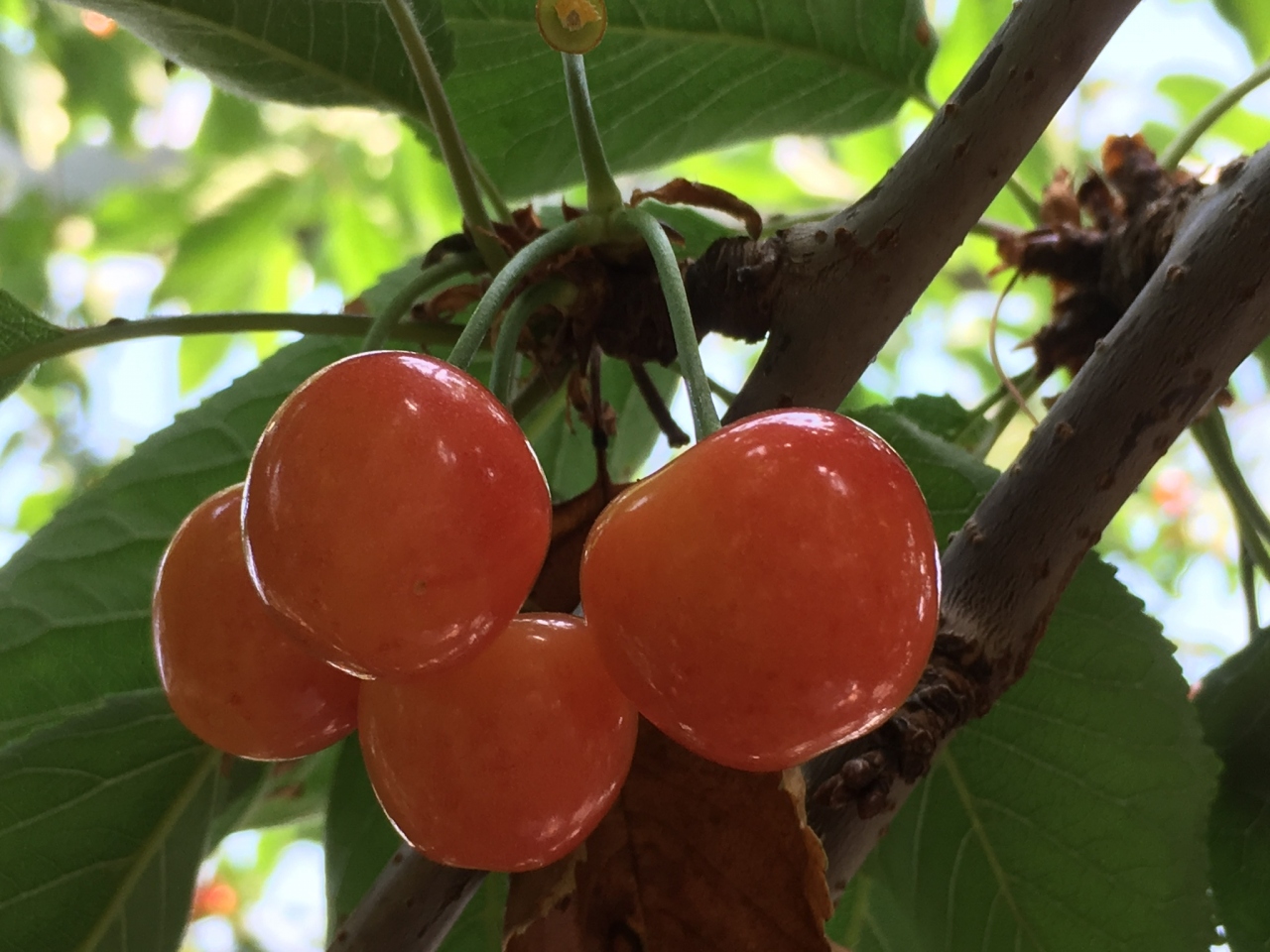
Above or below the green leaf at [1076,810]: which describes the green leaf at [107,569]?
below

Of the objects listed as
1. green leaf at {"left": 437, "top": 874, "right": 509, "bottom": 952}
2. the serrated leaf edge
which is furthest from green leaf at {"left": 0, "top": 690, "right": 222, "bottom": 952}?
green leaf at {"left": 437, "top": 874, "right": 509, "bottom": 952}

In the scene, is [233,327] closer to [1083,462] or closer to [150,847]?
[150,847]

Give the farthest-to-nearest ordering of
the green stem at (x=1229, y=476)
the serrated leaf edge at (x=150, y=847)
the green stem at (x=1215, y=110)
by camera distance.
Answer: the green stem at (x=1215, y=110)
the green stem at (x=1229, y=476)
the serrated leaf edge at (x=150, y=847)

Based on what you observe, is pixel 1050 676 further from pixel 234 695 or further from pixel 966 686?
pixel 234 695

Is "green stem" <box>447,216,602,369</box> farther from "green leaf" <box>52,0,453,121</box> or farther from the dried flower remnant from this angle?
"green leaf" <box>52,0,453,121</box>

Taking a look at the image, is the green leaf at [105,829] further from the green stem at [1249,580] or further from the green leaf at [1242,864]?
the green stem at [1249,580]

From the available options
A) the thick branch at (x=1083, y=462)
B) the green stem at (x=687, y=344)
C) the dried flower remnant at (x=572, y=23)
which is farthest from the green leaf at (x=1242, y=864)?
the dried flower remnant at (x=572, y=23)
